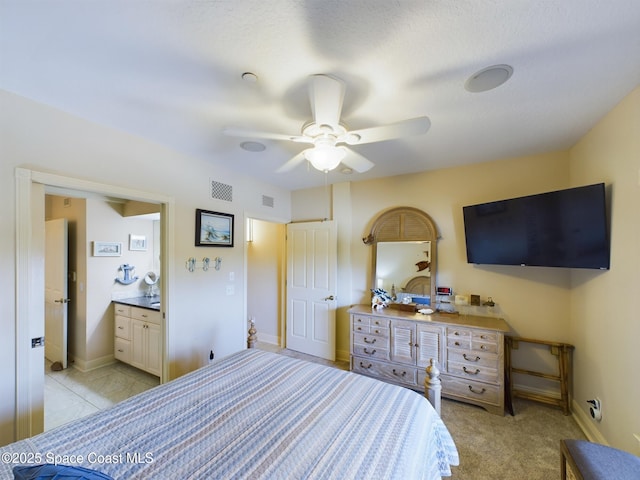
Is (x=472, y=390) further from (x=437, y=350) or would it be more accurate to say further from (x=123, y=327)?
(x=123, y=327)

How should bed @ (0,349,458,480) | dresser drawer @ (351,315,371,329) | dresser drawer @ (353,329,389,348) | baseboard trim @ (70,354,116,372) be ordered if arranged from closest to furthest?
1. bed @ (0,349,458,480)
2. dresser drawer @ (353,329,389,348)
3. dresser drawer @ (351,315,371,329)
4. baseboard trim @ (70,354,116,372)

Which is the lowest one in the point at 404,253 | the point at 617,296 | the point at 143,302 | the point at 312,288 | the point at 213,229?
the point at 143,302

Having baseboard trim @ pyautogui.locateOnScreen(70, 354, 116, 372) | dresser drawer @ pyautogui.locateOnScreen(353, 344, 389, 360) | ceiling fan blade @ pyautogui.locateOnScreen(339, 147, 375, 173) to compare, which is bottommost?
baseboard trim @ pyautogui.locateOnScreen(70, 354, 116, 372)

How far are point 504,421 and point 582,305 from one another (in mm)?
1275

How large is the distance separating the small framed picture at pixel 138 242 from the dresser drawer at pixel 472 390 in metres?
4.43

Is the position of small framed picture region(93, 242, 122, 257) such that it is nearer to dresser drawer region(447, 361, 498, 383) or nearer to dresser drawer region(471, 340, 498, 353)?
dresser drawer region(447, 361, 498, 383)

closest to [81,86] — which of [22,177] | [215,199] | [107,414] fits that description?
[22,177]

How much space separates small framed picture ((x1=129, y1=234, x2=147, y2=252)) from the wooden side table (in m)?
4.94

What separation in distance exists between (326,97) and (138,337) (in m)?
3.55

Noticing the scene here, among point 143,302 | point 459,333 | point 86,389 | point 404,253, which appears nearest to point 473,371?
point 459,333

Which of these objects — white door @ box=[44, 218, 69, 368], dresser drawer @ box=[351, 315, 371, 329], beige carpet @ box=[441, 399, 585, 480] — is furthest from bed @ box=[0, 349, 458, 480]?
white door @ box=[44, 218, 69, 368]

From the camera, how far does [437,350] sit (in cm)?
266

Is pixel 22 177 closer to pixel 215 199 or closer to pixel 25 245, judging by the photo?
pixel 25 245

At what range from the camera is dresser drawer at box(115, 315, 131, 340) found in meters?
3.33
